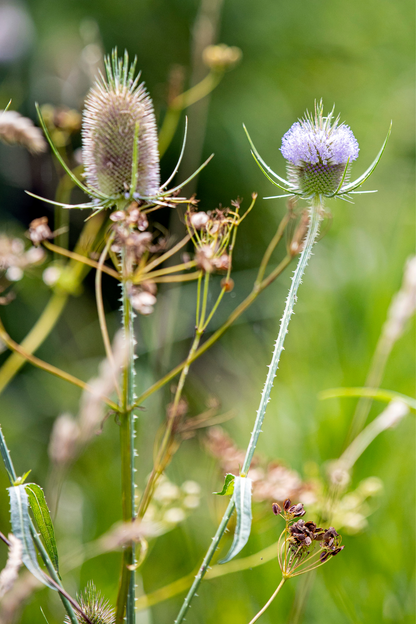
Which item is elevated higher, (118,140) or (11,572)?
(118,140)

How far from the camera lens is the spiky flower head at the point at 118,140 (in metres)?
0.42

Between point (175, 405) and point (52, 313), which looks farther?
point (52, 313)

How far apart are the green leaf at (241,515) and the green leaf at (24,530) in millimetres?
102

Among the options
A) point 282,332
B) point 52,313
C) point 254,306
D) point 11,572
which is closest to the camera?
point 11,572

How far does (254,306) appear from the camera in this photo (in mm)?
Result: 2248

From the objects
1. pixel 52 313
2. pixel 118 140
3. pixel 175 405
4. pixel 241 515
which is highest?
pixel 52 313

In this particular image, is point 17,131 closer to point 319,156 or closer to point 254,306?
point 319,156

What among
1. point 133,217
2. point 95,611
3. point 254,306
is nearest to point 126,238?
point 133,217

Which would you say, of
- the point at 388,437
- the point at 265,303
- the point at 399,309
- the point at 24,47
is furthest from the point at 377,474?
the point at 24,47

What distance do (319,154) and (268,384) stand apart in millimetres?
176

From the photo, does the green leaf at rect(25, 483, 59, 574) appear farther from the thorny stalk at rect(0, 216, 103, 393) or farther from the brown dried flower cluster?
the thorny stalk at rect(0, 216, 103, 393)

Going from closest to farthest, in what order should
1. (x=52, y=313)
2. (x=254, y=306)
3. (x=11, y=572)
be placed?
(x=11, y=572) → (x=52, y=313) → (x=254, y=306)

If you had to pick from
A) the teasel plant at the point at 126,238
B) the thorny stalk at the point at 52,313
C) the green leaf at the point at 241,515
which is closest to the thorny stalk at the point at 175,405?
the teasel plant at the point at 126,238

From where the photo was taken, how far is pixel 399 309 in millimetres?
676
